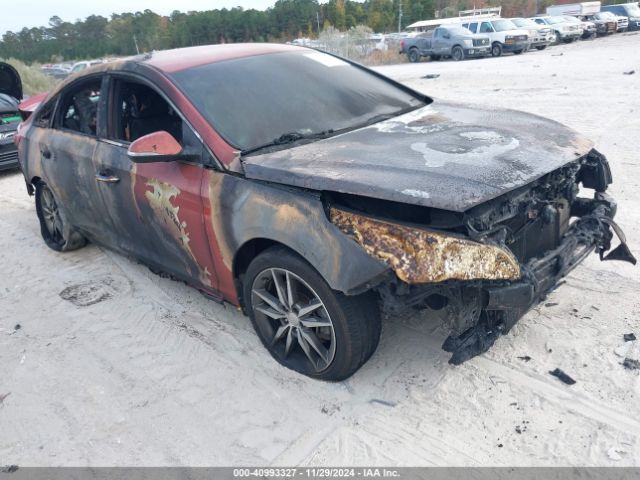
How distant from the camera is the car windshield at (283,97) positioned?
3.11 m

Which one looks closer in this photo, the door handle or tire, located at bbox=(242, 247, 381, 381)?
tire, located at bbox=(242, 247, 381, 381)

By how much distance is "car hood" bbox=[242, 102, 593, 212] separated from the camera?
228 cm

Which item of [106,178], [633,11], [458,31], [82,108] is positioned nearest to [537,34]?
[458,31]

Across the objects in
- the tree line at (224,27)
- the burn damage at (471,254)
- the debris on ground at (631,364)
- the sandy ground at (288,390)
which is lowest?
the sandy ground at (288,390)

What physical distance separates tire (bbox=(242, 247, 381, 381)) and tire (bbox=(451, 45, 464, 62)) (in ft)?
75.0

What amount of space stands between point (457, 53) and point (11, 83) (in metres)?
19.0

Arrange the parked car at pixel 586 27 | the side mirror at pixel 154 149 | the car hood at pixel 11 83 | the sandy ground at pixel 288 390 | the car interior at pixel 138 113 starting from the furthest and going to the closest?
the parked car at pixel 586 27, the car hood at pixel 11 83, the car interior at pixel 138 113, the side mirror at pixel 154 149, the sandy ground at pixel 288 390

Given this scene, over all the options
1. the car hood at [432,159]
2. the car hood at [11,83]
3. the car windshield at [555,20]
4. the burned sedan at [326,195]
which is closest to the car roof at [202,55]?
the burned sedan at [326,195]

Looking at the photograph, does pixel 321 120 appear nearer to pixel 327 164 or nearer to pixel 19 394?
pixel 327 164

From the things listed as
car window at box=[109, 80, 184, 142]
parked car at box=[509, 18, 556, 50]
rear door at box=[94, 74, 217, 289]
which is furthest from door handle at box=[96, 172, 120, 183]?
parked car at box=[509, 18, 556, 50]

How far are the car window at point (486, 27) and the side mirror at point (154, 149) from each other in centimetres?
2350

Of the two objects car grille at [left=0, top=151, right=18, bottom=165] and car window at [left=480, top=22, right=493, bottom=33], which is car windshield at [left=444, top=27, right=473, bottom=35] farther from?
car grille at [left=0, top=151, right=18, bottom=165]

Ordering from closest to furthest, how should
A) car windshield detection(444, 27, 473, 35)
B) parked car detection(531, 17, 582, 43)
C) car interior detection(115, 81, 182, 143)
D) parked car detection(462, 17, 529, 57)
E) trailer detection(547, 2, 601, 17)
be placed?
car interior detection(115, 81, 182, 143) < parked car detection(462, 17, 529, 57) < car windshield detection(444, 27, 473, 35) < parked car detection(531, 17, 582, 43) < trailer detection(547, 2, 601, 17)

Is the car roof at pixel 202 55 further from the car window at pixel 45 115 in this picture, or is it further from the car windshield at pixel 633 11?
the car windshield at pixel 633 11
